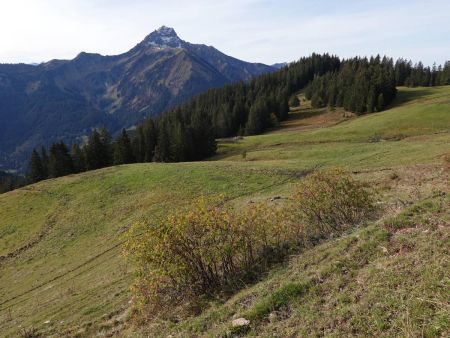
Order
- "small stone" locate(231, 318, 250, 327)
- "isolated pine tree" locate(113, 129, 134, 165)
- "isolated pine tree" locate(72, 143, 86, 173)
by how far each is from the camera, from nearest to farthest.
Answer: "small stone" locate(231, 318, 250, 327) < "isolated pine tree" locate(72, 143, 86, 173) < "isolated pine tree" locate(113, 129, 134, 165)

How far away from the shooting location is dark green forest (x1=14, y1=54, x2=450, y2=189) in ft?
302

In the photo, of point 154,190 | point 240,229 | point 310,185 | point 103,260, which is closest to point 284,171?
point 154,190

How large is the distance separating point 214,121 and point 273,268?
12569cm

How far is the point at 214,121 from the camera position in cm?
13900

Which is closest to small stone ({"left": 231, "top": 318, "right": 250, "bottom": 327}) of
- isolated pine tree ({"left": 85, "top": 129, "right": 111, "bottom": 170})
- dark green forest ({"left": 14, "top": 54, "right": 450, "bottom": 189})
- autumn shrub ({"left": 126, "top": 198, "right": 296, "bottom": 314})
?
autumn shrub ({"left": 126, "top": 198, "right": 296, "bottom": 314})

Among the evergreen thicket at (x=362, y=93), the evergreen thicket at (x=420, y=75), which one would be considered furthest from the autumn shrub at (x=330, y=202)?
the evergreen thicket at (x=420, y=75)

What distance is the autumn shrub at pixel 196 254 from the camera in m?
15.0

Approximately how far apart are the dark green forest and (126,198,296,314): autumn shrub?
7706 centimetres

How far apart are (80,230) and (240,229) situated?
3301cm

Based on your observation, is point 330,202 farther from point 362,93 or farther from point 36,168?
point 362,93

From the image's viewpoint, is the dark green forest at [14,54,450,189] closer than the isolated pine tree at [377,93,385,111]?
Yes

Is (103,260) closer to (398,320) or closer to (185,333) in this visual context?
(185,333)

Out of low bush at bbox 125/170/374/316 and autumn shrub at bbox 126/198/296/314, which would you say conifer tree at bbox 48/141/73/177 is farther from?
autumn shrub at bbox 126/198/296/314

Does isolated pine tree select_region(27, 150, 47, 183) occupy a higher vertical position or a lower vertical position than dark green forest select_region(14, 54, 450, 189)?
lower
